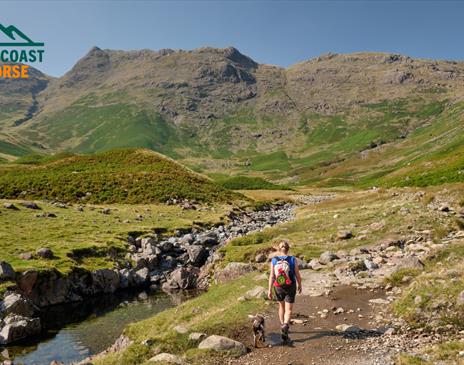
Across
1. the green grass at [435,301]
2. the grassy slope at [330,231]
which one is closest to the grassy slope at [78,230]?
the grassy slope at [330,231]

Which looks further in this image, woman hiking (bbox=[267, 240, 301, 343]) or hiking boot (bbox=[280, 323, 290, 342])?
woman hiking (bbox=[267, 240, 301, 343])

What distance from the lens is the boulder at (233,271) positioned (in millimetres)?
32531

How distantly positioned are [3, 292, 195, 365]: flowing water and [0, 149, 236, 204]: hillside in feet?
172

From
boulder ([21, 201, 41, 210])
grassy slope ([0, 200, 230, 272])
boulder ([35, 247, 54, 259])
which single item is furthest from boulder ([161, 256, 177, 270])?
boulder ([21, 201, 41, 210])

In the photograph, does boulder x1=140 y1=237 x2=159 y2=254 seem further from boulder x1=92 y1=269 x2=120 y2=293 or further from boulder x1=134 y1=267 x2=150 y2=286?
boulder x1=92 y1=269 x2=120 y2=293

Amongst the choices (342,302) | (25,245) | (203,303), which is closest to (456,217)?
(342,302)

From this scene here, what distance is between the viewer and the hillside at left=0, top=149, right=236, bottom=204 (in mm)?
84688

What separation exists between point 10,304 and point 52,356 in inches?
241

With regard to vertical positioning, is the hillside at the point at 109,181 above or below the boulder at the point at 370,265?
above

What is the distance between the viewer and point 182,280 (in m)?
37.7

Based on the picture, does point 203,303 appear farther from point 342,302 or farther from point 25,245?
point 25,245

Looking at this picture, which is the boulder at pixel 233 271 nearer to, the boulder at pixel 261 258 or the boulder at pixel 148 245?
the boulder at pixel 261 258

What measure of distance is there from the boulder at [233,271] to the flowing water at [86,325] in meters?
3.82

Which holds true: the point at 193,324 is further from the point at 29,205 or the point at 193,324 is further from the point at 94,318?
the point at 29,205
